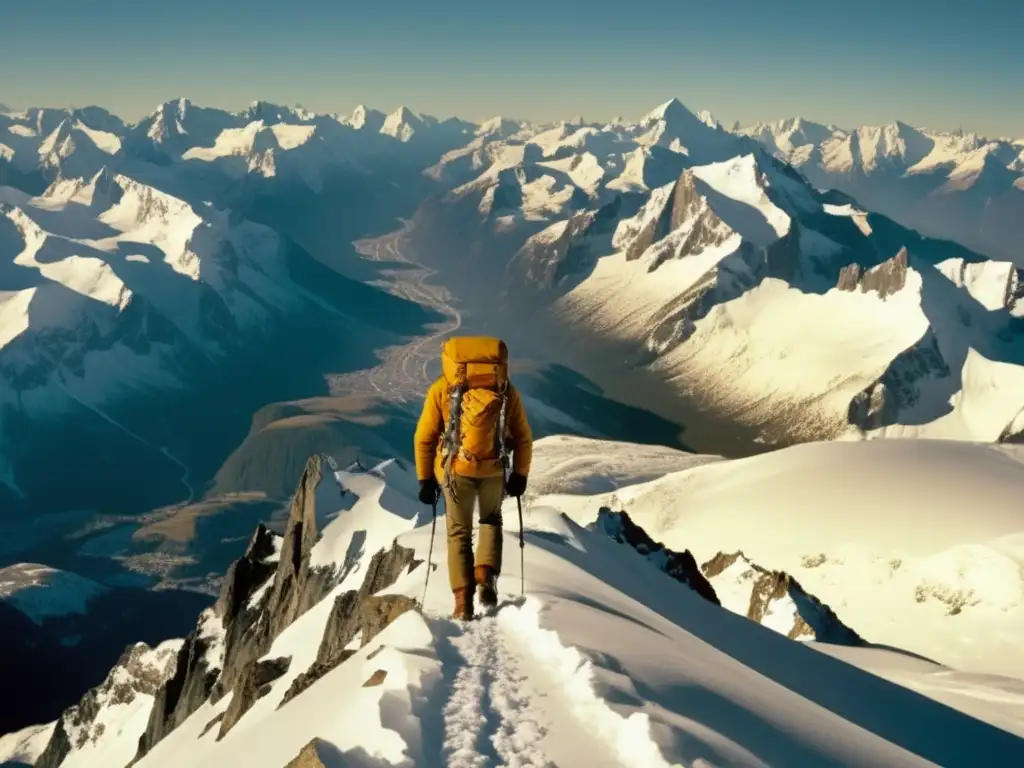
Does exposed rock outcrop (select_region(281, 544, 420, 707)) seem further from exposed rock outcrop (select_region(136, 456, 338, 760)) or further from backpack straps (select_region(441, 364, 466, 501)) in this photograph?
exposed rock outcrop (select_region(136, 456, 338, 760))

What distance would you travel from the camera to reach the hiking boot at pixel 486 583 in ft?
68.8

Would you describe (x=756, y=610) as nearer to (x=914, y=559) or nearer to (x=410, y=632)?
(x=914, y=559)

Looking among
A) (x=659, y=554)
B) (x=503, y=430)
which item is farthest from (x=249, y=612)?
(x=503, y=430)

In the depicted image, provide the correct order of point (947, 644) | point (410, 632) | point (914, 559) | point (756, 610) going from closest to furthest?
point (410, 632), point (756, 610), point (947, 644), point (914, 559)

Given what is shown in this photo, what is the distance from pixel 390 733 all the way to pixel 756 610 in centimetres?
6336

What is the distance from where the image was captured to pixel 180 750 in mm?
46312

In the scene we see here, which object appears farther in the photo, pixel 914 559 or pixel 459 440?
pixel 914 559

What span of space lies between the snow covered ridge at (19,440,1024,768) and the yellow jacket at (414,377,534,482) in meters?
3.44

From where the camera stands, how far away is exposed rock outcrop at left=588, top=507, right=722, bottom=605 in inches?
2456

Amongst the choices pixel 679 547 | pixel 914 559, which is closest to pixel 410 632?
pixel 914 559

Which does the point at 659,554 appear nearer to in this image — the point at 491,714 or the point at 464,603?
the point at 464,603

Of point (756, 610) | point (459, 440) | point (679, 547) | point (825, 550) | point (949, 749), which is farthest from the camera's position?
point (679, 547)

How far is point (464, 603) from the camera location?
66.7 ft

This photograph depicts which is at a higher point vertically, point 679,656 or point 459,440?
point 459,440
